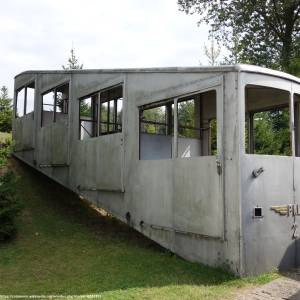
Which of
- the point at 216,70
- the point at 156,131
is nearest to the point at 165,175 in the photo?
the point at 156,131

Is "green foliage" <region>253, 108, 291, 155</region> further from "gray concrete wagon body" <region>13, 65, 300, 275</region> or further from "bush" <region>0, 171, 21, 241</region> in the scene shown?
"bush" <region>0, 171, 21, 241</region>

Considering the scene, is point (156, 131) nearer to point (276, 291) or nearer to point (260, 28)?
point (276, 291)

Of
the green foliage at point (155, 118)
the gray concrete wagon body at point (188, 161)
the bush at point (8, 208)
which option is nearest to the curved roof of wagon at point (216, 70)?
the gray concrete wagon body at point (188, 161)

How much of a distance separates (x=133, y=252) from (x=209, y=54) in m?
14.5

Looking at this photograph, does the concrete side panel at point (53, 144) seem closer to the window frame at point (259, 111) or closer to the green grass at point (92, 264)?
the green grass at point (92, 264)

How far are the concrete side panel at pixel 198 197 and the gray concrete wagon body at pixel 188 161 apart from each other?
0.02 m

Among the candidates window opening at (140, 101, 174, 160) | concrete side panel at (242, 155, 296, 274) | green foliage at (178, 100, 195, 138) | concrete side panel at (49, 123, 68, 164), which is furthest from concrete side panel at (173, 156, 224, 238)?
concrete side panel at (49, 123, 68, 164)

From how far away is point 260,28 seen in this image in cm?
2334

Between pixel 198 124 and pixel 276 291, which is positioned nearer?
pixel 276 291

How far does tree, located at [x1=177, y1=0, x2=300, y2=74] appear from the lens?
72.5ft

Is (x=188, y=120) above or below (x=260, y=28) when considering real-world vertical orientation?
below

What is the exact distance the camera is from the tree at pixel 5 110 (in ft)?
75.4

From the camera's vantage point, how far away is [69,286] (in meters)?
6.90

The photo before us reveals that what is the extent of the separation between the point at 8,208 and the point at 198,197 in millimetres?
4690
